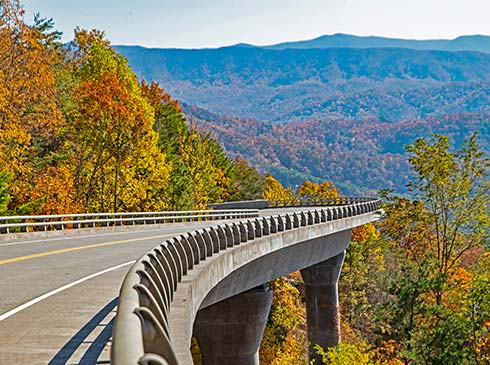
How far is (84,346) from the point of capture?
29.1 feet

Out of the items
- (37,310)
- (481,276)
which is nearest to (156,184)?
(481,276)

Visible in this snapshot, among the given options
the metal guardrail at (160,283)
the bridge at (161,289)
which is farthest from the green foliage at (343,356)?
the metal guardrail at (160,283)

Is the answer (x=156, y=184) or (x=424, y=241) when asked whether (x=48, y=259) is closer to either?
(x=424, y=241)

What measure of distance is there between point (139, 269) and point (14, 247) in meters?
16.6

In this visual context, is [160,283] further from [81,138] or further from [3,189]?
[81,138]

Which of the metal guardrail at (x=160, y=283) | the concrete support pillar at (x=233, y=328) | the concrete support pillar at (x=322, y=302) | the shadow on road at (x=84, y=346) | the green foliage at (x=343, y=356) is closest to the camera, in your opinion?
the metal guardrail at (x=160, y=283)

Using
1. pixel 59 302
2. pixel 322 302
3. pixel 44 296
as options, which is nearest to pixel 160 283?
pixel 59 302

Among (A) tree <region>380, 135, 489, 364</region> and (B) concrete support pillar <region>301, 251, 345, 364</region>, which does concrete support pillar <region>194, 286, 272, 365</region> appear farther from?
(B) concrete support pillar <region>301, 251, 345, 364</region>

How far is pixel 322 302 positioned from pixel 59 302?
32764 mm

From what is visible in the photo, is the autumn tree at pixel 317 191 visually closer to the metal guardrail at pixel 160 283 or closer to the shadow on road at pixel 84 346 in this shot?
the metal guardrail at pixel 160 283

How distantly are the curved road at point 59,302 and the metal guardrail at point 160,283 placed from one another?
3.22ft

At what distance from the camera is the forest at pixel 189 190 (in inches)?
1318

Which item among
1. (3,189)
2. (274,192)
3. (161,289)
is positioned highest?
(161,289)

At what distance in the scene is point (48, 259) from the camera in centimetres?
1966
